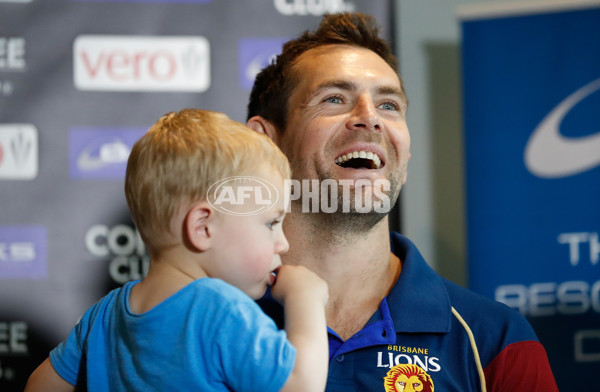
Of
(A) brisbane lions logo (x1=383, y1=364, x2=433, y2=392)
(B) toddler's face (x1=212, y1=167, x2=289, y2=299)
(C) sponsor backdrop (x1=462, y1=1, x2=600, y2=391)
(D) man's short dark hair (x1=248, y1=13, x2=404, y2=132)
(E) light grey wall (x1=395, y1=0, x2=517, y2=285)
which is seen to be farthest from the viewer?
(E) light grey wall (x1=395, y1=0, x2=517, y2=285)

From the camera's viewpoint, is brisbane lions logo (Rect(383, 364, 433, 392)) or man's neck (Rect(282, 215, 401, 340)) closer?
brisbane lions logo (Rect(383, 364, 433, 392))

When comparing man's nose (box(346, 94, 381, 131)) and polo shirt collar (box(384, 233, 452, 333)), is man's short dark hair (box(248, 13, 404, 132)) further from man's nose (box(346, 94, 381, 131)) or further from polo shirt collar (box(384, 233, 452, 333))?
polo shirt collar (box(384, 233, 452, 333))

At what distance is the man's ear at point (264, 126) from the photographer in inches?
72.8

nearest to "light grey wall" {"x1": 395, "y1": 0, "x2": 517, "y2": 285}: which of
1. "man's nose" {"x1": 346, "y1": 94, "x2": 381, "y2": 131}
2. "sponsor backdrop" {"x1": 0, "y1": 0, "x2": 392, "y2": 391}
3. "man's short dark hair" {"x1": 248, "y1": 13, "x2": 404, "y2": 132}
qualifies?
"sponsor backdrop" {"x1": 0, "y1": 0, "x2": 392, "y2": 391}

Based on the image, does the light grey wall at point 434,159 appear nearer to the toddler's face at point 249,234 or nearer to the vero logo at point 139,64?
the vero logo at point 139,64

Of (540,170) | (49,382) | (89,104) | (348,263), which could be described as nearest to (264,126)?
(348,263)

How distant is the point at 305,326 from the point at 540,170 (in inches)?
71.0

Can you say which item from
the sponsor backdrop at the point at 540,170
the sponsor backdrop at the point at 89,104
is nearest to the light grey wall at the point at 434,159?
the sponsor backdrop at the point at 540,170

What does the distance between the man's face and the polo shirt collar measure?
0.19m

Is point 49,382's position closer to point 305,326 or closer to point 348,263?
point 305,326

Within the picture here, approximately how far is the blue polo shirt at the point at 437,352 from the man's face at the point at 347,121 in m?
0.32

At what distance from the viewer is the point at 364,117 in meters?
1.64

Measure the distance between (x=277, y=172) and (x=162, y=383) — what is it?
0.38 metres

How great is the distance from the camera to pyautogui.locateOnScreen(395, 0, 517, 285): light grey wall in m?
2.97
